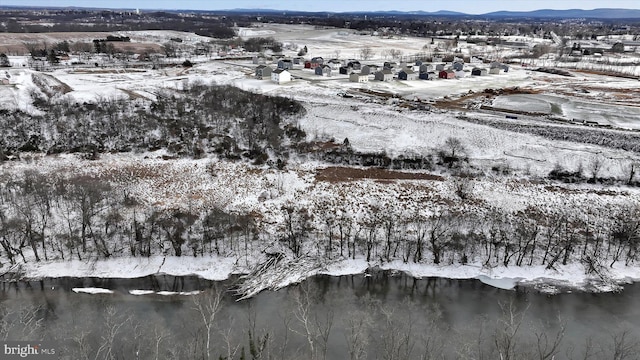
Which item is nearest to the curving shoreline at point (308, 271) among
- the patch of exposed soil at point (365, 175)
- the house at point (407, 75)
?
the patch of exposed soil at point (365, 175)

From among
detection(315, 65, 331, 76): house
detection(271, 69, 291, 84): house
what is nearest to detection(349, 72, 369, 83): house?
detection(315, 65, 331, 76): house

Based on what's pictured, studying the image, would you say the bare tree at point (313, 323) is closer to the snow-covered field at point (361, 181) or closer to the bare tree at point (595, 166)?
the snow-covered field at point (361, 181)

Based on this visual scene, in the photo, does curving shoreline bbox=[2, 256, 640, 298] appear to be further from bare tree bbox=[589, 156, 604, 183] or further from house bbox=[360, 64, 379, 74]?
house bbox=[360, 64, 379, 74]

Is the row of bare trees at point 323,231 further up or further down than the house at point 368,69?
further down

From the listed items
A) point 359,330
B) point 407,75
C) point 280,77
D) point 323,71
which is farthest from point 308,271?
point 323,71

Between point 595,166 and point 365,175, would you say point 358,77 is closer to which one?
point 365,175

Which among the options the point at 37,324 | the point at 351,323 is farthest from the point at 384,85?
the point at 37,324

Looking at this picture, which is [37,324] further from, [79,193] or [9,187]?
[9,187]
